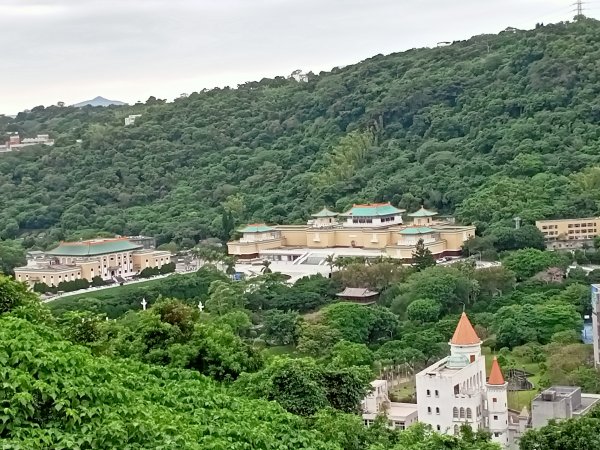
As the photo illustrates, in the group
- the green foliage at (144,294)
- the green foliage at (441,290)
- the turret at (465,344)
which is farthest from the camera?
the green foliage at (144,294)

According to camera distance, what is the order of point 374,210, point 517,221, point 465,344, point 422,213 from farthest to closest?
1. point 374,210
2. point 422,213
3. point 517,221
4. point 465,344

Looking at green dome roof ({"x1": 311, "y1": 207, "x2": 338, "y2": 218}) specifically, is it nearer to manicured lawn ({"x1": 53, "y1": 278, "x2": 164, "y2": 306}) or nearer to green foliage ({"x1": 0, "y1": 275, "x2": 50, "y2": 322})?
manicured lawn ({"x1": 53, "y1": 278, "x2": 164, "y2": 306})

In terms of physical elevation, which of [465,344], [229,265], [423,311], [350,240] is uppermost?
[350,240]

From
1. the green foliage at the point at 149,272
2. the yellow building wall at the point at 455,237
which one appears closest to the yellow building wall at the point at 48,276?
the green foliage at the point at 149,272

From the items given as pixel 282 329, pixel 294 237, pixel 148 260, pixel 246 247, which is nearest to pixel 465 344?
pixel 282 329

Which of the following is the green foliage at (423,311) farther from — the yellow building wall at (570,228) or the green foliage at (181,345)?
the green foliage at (181,345)

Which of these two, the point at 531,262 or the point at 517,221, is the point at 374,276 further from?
the point at 517,221
